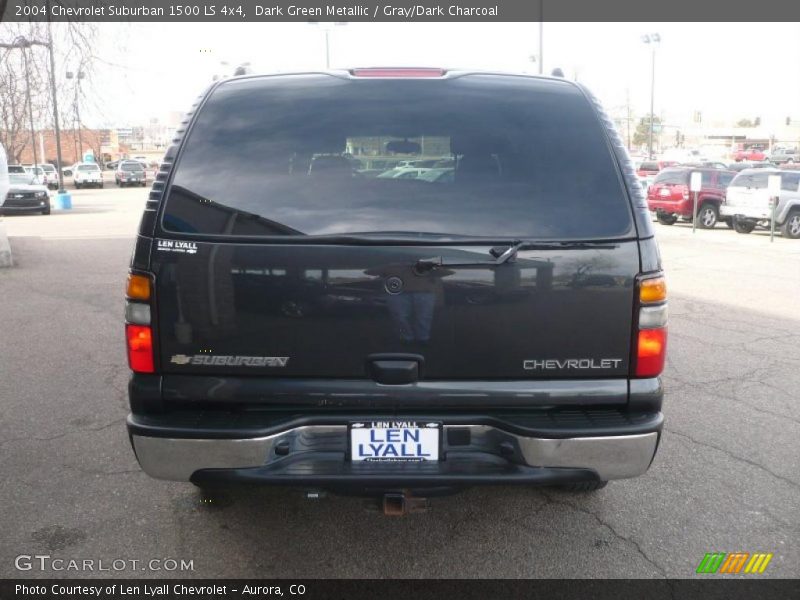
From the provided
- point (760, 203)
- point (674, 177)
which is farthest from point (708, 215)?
point (760, 203)

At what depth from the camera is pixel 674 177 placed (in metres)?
20.1

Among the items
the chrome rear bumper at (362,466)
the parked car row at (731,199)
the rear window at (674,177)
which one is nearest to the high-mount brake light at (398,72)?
the chrome rear bumper at (362,466)

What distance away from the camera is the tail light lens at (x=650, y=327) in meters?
2.73

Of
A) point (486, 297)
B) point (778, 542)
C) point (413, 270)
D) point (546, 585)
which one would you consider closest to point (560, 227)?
point (486, 297)

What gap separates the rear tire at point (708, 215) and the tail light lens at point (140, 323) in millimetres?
19503

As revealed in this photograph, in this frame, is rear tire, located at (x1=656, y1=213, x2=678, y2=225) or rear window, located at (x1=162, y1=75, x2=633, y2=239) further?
rear tire, located at (x1=656, y1=213, x2=678, y2=225)

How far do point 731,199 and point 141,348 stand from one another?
18.2 metres

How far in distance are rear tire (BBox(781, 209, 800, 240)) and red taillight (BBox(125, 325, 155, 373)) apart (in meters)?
17.7

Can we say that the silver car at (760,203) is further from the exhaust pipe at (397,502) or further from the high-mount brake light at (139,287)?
the high-mount brake light at (139,287)

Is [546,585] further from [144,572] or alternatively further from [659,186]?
[659,186]

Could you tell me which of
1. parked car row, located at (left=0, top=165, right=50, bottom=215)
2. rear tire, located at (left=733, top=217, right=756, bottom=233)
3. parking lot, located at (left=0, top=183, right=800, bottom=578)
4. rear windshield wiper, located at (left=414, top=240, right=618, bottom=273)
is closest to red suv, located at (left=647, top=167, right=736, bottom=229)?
rear tire, located at (left=733, top=217, right=756, bottom=233)

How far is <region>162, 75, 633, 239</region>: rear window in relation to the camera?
8.79 feet

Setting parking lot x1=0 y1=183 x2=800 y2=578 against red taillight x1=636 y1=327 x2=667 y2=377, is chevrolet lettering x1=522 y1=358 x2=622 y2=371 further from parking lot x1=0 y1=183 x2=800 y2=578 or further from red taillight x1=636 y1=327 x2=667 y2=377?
parking lot x1=0 y1=183 x2=800 y2=578

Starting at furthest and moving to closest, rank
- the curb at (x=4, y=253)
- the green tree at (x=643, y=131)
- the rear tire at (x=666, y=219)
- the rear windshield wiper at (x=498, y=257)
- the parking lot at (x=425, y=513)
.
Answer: the green tree at (x=643, y=131)
the rear tire at (x=666, y=219)
the curb at (x=4, y=253)
the parking lot at (x=425, y=513)
the rear windshield wiper at (x=498, y=257)
